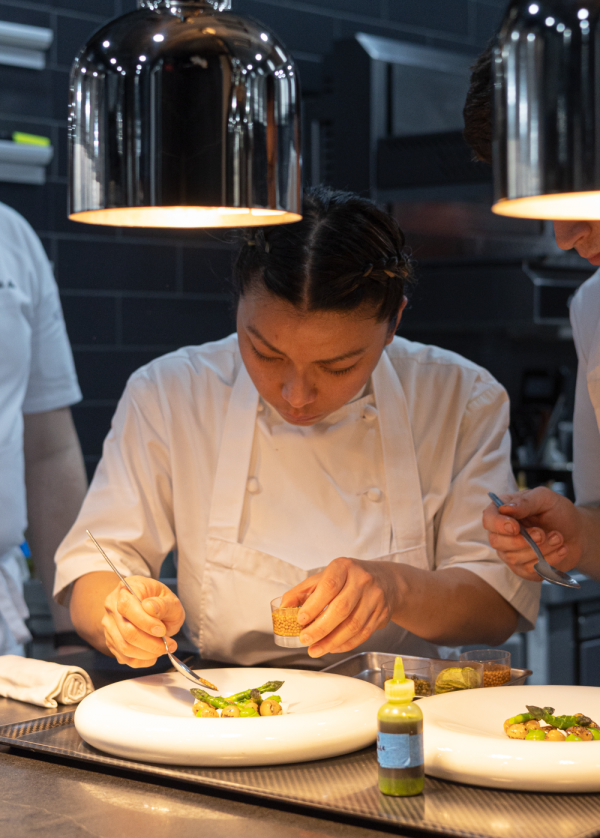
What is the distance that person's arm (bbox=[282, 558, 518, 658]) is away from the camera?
1.43 meters

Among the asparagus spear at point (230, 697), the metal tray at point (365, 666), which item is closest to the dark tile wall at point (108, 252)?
the metal tray at point (365, 666)

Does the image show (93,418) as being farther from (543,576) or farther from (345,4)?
(543,576)

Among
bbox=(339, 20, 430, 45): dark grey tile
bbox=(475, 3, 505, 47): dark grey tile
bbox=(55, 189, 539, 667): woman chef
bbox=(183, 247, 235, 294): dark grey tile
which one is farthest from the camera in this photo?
bbox=(475, 3, 505, 47): dark grey tile

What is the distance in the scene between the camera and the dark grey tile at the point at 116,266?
3174 millimetres

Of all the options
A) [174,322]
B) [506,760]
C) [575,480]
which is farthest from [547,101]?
[174,322]

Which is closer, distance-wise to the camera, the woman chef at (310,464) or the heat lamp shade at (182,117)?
the heat lamp shade at (182,117)

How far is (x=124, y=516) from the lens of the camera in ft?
5.75

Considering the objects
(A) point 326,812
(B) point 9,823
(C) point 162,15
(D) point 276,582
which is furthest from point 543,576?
(C) point 162,15

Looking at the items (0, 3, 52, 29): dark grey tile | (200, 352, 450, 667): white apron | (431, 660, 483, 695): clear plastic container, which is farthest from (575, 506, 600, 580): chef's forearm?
(0, 3, 52, 29): dark grey tile

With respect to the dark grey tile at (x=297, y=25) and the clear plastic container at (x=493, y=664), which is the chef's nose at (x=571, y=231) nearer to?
the clear plastic container at (x=493, y=664)

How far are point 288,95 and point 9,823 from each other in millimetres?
753

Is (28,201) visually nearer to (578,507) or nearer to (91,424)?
(91,424)

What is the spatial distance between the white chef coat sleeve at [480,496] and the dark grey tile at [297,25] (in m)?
2.08

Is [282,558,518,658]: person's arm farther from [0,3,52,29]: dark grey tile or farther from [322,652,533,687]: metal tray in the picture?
[0,3,52,29]: dark grey tile
